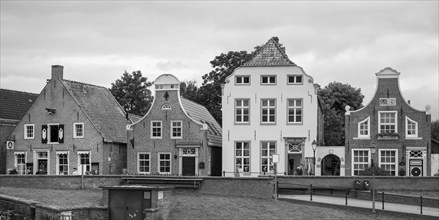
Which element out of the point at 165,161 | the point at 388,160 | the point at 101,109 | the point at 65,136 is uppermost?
the point at 101,109

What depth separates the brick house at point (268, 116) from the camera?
51.7 meters

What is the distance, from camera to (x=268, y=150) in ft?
171

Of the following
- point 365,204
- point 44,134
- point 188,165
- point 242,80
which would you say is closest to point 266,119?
point 242,80

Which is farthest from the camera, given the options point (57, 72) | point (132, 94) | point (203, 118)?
point (132, 94)

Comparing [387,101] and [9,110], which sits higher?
[387,101]

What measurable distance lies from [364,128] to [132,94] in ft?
122

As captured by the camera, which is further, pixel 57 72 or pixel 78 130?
pixel 57 72

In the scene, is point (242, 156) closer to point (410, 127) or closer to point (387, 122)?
point (387, 122)

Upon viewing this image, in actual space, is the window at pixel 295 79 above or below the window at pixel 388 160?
above

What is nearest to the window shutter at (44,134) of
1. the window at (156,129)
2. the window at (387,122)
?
the window at (156,129)

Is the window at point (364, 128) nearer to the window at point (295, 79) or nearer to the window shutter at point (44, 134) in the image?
the window at point (295, 79)

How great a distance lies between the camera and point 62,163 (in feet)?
184

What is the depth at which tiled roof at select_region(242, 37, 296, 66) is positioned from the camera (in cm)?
5244

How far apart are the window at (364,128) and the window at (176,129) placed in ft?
39.4
